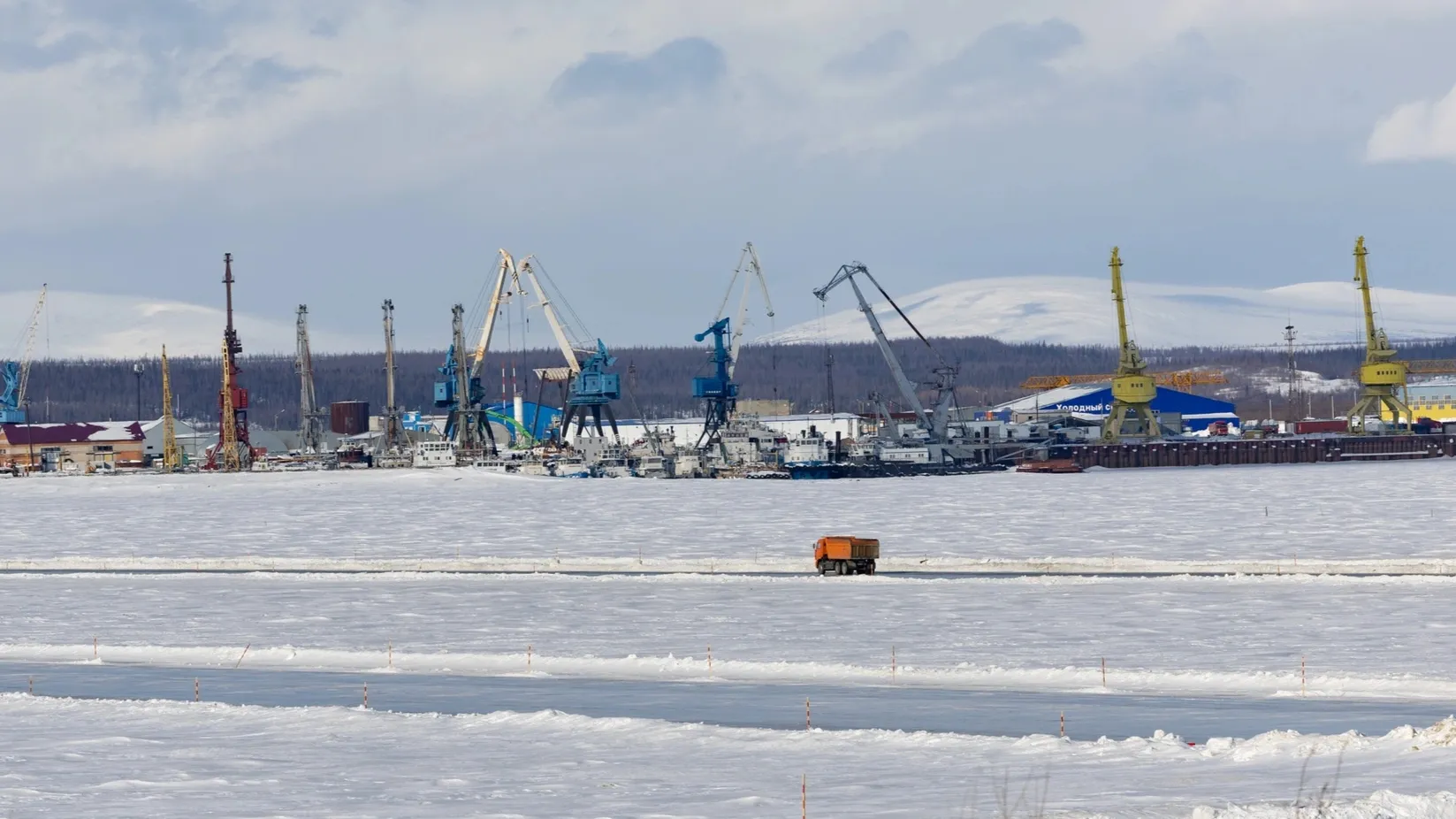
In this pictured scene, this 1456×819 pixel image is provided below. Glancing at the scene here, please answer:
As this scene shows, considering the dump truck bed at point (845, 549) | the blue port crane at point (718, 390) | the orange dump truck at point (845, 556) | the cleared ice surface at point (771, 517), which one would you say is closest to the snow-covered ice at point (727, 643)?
the cleared ice surface at point (771, 517)

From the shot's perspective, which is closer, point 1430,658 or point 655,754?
point 655,754

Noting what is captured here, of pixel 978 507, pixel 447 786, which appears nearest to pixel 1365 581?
pixel 447 786

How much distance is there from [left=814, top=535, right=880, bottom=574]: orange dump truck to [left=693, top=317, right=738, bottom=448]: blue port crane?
125 m

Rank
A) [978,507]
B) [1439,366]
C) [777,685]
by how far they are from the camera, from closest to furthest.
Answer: [777,685], [978,507], [1439,366]

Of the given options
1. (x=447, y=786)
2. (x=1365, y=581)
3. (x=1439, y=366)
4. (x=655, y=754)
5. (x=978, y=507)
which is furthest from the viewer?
(x=1439, y=366)

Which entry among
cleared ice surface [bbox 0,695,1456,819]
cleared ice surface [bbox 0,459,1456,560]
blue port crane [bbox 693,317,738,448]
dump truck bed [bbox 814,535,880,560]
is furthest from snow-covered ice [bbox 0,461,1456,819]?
blue port crane [bbox 693,317,738,448]

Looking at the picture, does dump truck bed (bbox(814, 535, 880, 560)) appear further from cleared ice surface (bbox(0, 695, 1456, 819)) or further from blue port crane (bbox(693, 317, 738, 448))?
blue port crane (bbox(693, 317, 738, 448))

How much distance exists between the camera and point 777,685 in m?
35.1

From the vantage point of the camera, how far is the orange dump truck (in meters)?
58.6

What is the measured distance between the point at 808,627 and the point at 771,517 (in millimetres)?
48720

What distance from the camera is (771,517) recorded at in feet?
306

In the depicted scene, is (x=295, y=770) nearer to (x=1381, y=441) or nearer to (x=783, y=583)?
(x=783, y=583)

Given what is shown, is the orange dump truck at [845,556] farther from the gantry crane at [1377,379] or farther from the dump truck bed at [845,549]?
the gantry crane at [1377,379]

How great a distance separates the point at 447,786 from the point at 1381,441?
172 metres
